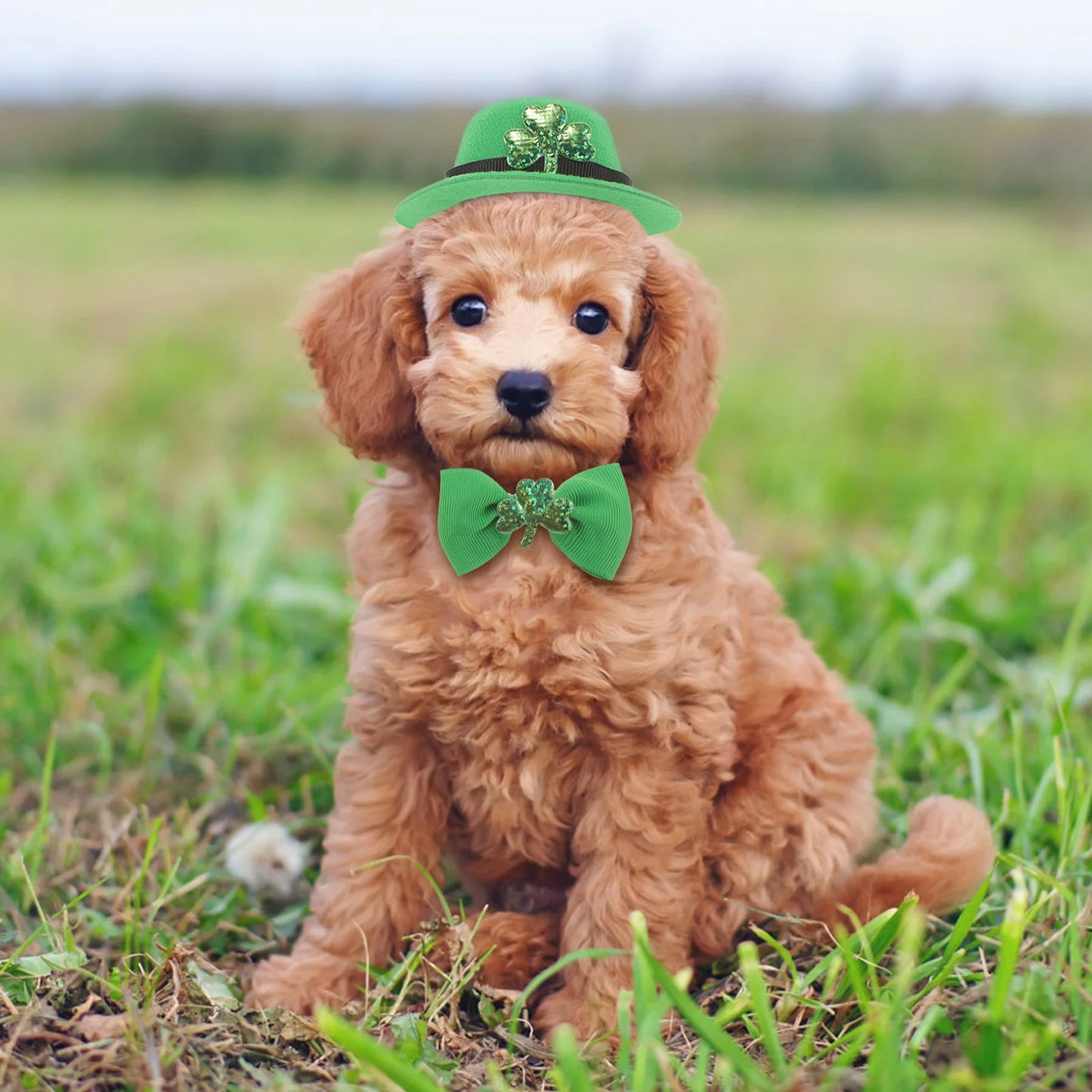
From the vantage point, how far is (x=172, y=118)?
15484mm

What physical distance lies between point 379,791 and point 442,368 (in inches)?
39.9

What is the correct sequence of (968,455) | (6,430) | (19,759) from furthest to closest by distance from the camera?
(6,430), (968,455), (19,759)

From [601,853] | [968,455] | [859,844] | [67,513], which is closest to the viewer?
[601,853]

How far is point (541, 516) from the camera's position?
8.23 feet

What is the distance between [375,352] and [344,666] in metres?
1.84

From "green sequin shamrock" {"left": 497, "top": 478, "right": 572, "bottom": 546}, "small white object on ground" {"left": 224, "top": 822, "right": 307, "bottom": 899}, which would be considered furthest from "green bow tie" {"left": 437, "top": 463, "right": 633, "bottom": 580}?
"small white object on ground" {"left": 224, "top": 822, "right": 307, "bottom": 899}

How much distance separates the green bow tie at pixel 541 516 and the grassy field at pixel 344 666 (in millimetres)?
694

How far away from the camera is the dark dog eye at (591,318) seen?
2.47 m

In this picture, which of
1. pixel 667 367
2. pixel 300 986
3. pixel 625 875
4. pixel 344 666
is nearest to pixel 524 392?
pixel 667 367

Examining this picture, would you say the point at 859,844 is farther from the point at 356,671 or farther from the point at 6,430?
the point at 6,430

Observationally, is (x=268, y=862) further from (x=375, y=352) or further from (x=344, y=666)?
(x=375, y=352)

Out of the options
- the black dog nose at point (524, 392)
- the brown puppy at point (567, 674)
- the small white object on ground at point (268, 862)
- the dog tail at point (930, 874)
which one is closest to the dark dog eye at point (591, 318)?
the brown puppy at point (567, 674)

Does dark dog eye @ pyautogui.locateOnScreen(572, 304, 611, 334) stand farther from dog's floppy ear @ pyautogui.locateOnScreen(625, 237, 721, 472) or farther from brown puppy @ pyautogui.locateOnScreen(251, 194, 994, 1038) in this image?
dog's floppy ear @ pyautogui.locateOnScreen(625, 237, 721, 472)

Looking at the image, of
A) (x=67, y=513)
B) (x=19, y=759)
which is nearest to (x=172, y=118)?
(x=67, y=513)
